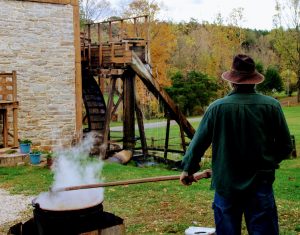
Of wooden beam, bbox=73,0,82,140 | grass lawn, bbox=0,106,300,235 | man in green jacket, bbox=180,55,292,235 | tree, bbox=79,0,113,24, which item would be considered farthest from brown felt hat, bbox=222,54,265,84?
tree, bbox=79,0,113,24

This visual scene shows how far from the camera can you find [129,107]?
51.4 feet

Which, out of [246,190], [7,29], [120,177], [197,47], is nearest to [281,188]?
[120,177]

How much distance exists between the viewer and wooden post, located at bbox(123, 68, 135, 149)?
50.9ft

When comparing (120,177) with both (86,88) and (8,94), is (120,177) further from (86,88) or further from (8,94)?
(86,88)

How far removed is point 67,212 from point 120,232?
0.57m

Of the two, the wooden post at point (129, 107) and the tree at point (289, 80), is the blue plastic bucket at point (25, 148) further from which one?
the tree at point (289, 80)

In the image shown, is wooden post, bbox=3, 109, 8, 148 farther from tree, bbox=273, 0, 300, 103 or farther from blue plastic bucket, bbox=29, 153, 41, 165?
tree, bbox=273, 0, 300, 103

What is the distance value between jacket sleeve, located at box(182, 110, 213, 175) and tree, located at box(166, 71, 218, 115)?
3078cm

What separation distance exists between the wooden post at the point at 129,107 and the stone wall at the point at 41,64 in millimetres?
1797

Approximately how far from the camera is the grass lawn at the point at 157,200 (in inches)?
245

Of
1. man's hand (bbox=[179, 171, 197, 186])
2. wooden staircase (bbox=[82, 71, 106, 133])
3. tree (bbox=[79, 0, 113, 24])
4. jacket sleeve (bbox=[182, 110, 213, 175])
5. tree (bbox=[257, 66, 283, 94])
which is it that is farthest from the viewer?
tree (bbox=[257, 66, 283, 94])

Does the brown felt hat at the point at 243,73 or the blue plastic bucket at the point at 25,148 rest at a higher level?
the brown felt hat at the point at 243,73

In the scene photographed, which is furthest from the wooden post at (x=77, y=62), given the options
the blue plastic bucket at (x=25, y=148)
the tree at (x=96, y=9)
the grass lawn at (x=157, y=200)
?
the tree at (x=96, y=9)

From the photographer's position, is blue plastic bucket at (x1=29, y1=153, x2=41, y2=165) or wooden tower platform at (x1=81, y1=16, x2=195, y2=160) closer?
blue plastic bucket at (x1=29, y1=153, x2=41, y2=165)
